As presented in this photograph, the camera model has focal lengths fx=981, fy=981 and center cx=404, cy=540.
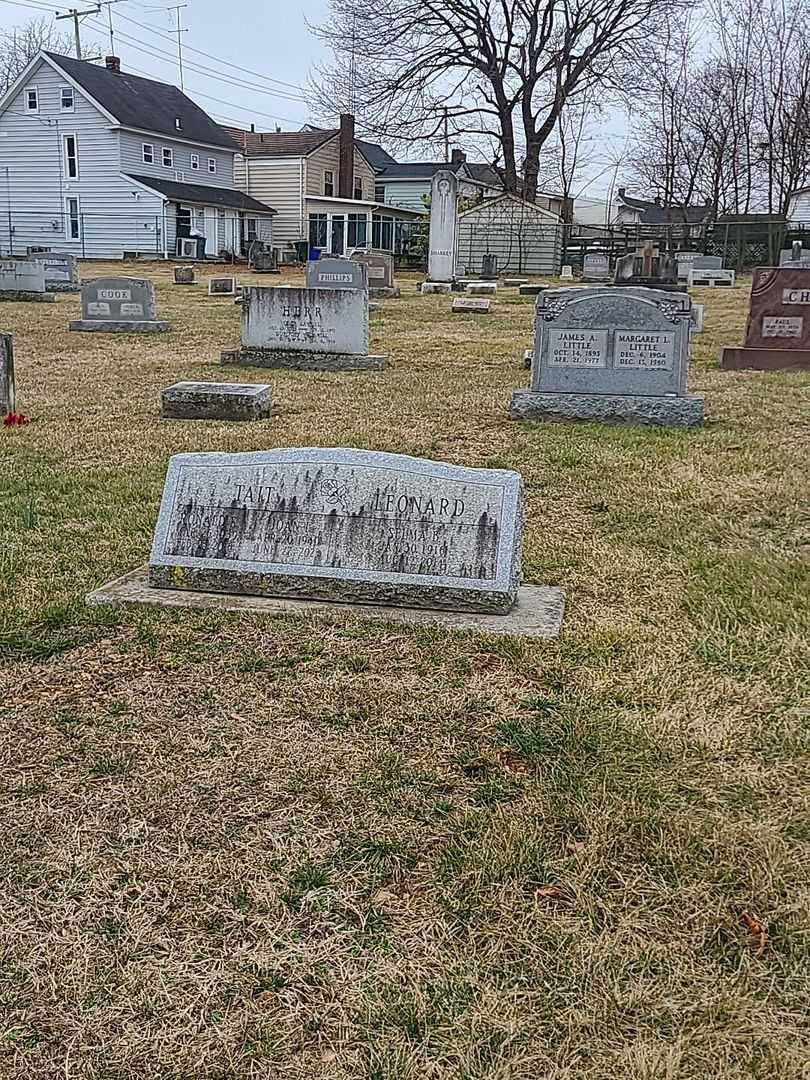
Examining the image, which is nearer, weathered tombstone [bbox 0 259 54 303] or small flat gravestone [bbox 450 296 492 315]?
small flat gravestone [bbox 450 296 492 315]

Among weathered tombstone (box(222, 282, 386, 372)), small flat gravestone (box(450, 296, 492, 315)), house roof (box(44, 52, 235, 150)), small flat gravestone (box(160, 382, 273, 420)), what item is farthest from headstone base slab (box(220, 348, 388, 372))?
house roof (box(44, 52, 235, 150))

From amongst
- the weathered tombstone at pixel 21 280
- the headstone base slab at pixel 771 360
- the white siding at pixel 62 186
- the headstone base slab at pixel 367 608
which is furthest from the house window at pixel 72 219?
the headstone base slab at pixel 367 608

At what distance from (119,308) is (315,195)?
34.7 m

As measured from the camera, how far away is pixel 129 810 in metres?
2.69

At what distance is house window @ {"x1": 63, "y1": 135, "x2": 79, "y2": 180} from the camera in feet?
137

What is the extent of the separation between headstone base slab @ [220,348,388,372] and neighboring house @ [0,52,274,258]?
30572 mm

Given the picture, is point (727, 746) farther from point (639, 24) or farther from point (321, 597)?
point (639, 24)

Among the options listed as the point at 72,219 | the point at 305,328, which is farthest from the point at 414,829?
the point at 72,219

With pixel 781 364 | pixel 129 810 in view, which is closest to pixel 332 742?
pixel 129 810

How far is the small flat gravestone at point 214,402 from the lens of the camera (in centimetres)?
841

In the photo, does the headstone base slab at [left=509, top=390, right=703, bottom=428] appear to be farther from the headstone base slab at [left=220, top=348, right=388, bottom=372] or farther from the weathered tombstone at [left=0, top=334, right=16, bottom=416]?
the weathered tombstone at [left=0, top=334, right=16, bottom=416]

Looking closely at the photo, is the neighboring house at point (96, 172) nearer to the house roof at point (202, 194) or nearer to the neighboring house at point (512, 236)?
the house roof at point (202, 194)

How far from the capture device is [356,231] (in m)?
47.2

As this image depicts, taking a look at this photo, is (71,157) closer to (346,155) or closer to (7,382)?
(346,155)
